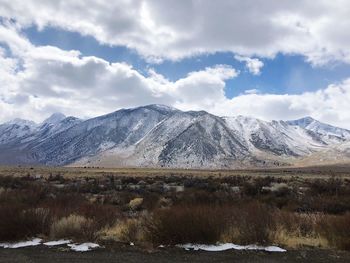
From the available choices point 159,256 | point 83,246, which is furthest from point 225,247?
point 83,246

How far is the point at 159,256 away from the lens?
10.5 metres

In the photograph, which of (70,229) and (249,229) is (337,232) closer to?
(249,229)

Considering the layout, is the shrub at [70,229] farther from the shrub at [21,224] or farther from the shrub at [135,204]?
the shrub at [135,204]

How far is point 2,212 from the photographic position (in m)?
13.1

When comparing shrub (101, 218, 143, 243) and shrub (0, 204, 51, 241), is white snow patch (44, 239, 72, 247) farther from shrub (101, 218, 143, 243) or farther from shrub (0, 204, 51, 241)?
shrub (101, 218, 143, 243)

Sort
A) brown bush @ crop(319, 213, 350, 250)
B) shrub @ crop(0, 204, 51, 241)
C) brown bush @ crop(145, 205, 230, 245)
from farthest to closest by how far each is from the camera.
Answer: shrub @ crop(0, 204, 51, 241) < brown bush @ crop(145, 205, 230, 245) < brown bush @ crop(319, 213, 350, 250)

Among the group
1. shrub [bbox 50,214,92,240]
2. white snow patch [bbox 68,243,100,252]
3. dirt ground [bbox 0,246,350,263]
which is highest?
shrub [bbox 50,214,92,240]

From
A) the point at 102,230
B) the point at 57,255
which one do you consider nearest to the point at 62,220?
the point at 102,230

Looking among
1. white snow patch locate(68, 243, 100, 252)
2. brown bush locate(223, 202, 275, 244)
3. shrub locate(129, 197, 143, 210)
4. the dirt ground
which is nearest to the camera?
the dirt ground

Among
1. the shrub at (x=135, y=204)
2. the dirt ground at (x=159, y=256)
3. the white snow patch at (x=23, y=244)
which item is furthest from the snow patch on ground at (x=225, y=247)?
the shrub at (x=135, y=204)

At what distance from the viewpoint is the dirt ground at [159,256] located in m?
10.0

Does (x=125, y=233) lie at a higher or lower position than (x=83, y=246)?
higher

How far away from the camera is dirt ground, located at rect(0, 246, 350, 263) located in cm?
1000

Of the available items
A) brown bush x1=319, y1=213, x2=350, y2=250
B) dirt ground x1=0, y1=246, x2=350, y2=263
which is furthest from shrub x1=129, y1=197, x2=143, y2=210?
dirt ground x1=0, y1=246, x2=350, y2=263
